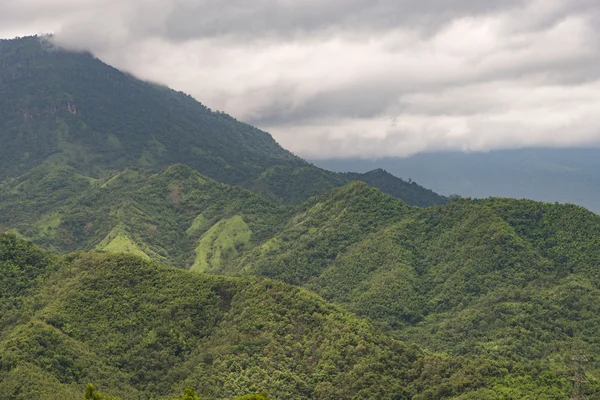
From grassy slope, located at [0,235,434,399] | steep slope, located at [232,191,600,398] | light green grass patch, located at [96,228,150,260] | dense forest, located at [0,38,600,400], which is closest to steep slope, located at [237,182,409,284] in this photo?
steep slope, located at [232,191,600,398]

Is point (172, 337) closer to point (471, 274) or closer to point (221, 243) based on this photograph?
point (471, 274)

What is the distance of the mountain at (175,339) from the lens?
83562 millimetres

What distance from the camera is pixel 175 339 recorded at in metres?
95.2

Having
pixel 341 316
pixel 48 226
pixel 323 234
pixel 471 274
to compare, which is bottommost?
pixel 341 316

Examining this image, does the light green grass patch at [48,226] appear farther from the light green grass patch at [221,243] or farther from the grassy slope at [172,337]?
the grassy slope at [172,337]

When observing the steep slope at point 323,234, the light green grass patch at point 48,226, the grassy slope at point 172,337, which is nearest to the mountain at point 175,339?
the grassy slope at point 172,337

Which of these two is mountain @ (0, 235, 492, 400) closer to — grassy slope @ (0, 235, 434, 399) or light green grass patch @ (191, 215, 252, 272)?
grassy slope @ (0, 235, 434, 399)

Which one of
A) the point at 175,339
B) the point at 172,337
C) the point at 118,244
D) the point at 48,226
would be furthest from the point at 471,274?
the point at 48,226

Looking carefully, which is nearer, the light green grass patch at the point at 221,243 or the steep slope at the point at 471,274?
the steep slope at the point at 471,274

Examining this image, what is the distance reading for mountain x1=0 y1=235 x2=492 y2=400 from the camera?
83.6 meters

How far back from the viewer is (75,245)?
188 meters

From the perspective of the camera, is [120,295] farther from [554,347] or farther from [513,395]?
[554,347]

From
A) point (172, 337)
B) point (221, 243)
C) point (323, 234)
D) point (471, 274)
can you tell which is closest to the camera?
point (172, 337)

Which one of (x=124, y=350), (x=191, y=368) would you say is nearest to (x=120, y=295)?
(x=124, y=350)
